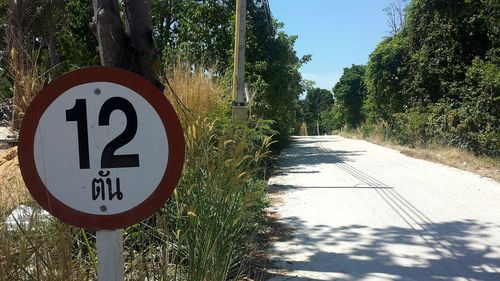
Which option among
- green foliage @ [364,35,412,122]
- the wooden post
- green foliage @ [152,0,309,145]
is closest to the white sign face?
the wooden post

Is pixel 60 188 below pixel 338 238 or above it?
above

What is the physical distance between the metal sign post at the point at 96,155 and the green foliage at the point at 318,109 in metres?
91.7

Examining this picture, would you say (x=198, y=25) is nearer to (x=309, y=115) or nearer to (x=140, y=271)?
(x=140, y=271)

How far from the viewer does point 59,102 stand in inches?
80.5

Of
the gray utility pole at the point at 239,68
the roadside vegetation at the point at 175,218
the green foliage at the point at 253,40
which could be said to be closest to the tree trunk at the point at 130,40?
the roadside vegetation at the point at 175,218

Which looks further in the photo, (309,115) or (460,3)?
(309,115)

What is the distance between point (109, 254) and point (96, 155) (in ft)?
1.35

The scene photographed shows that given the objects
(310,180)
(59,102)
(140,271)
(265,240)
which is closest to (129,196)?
(59,102)

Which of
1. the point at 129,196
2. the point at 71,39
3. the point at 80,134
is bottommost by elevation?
the point at 129,196

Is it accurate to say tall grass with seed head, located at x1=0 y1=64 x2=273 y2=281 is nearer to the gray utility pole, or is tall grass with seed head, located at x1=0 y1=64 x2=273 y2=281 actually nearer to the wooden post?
the wooden post

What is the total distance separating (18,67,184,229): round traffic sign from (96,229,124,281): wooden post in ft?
0.22

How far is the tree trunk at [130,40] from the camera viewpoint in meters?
3.96

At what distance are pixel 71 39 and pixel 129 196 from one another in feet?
59.6

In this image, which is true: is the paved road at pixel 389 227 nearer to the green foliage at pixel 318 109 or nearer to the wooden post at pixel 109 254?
the wooden post at pixel 109 254
